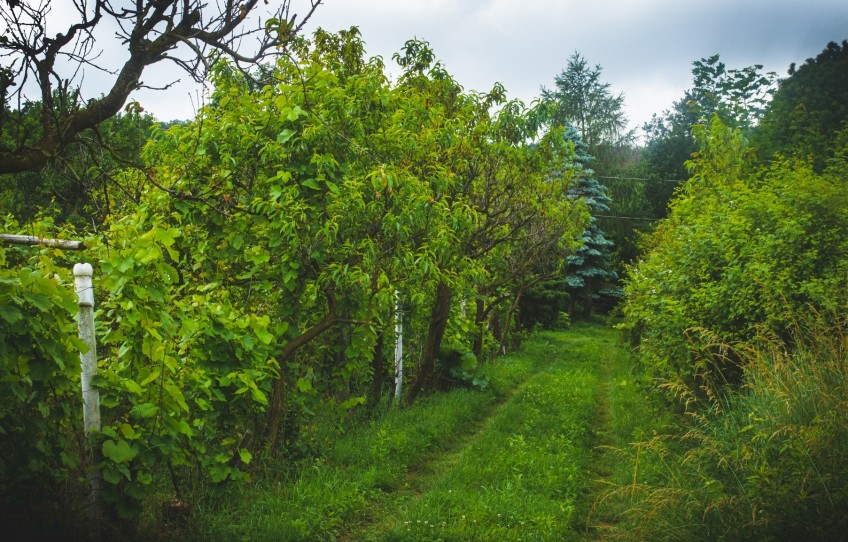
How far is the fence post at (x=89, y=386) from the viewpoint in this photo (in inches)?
146

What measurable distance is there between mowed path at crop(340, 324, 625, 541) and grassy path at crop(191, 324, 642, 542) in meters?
0.01

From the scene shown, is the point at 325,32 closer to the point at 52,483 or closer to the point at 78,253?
the point at 78,253

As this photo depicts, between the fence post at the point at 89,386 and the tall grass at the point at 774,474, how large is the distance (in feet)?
11.8

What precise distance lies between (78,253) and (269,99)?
236cm

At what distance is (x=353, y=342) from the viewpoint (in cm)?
688

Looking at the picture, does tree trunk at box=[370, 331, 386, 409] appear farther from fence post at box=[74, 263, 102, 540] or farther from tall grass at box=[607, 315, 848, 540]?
fence post at box=[74, 263, 102, 540]

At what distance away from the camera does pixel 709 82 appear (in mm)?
45656

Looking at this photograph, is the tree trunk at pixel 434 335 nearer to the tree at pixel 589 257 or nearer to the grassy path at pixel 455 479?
the grassy path at pixel 455 479

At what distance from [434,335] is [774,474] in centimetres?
691

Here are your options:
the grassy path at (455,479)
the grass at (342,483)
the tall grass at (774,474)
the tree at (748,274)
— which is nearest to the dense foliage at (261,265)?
the grass at (342,483)

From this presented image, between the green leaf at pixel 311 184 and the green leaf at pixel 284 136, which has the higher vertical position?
the green leaf at pixel 284 136

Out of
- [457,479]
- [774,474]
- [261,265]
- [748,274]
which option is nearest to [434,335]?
[457,479]

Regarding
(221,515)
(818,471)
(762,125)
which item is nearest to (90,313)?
(221,515)

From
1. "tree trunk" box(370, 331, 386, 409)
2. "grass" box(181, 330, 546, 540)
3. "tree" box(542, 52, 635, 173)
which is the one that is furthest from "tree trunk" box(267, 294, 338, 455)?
"tree" box(542, 52, 635, 173)
